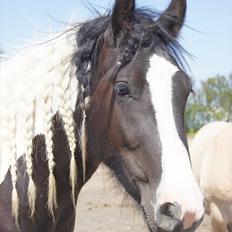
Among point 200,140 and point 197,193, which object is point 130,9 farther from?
point 200,140

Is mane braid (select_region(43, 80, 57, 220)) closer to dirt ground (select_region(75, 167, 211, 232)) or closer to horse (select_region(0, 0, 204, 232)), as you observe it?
horse (select_region(0, 0, 204, 232))

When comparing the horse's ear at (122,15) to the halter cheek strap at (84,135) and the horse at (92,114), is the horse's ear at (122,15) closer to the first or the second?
the horse at (92,114)

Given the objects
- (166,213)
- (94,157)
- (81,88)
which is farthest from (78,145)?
(166,213)

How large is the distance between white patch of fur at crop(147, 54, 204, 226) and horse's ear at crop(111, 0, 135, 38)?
0.30 m

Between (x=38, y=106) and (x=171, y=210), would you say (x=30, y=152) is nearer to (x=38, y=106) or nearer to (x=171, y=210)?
(x=38, y=106)

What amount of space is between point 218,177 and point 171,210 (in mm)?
3991

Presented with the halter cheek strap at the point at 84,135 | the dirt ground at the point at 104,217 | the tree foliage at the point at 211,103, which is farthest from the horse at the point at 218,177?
the tree foliage at the point at 211,103

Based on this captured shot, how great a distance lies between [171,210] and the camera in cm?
224

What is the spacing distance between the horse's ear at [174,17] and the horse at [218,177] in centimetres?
350

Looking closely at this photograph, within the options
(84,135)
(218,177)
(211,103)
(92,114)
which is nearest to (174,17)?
(92,114)

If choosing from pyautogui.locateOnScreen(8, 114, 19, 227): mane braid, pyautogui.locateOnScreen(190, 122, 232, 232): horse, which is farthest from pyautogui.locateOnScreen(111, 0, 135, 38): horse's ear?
pyautogui.locateOnScreen(190, 122, 232, 232): horse

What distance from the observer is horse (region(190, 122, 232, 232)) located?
595cm

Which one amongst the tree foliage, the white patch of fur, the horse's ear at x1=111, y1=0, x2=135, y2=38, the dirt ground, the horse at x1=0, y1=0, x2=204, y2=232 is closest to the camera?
the white patch of fur

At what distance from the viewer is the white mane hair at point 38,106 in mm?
2682
